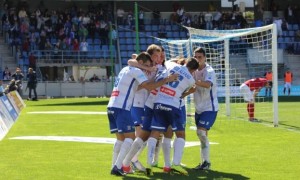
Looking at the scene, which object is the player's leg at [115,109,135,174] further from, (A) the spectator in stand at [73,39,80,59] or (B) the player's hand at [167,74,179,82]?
(A) the spectator in stand at [73,39,80,59]

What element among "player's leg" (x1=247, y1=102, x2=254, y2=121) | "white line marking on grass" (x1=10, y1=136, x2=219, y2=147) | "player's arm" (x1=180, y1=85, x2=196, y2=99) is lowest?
"player's leg" (x1=247, y1=102, x2=254, y2=121)

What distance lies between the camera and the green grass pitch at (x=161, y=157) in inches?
430

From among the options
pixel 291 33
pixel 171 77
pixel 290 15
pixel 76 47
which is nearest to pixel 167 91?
pixel 171 77

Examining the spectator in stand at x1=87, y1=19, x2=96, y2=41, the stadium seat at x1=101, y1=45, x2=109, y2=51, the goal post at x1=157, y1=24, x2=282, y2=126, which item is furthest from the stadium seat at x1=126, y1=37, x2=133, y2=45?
the goal post at x1=157, y1=24, x2=282, y2=126

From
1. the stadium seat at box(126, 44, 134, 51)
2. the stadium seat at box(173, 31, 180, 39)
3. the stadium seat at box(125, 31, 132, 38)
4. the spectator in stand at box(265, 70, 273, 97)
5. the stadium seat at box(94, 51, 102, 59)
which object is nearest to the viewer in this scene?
the spectator in stand at box(265, 70, 273, 97)

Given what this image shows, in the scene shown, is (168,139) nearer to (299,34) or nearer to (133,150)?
(133,150)

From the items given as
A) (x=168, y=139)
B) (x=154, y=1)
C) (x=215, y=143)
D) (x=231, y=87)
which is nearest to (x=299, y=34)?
(x=154, y=1)

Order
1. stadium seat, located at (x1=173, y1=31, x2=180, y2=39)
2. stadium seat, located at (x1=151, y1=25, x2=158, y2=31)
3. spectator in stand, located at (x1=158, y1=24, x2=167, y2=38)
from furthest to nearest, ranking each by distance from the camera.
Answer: stadium seat, located at (x1=151, y1=25, x2=158, y2=31) < stadium seat, located at (x1=173, y1=31, x2=180, y2=39) < spectator in stand, located at (x1=158, y1=24, x2=167, y2=38)

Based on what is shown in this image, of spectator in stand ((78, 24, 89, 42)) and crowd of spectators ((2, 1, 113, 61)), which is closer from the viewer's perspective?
crowd of spectators ((2, 1, 113, 61))

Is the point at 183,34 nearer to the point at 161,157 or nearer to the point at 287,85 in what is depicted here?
the point at 287,85

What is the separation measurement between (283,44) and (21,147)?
36.5 m

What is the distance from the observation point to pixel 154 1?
181 feet

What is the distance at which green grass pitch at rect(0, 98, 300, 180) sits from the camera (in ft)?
35.9

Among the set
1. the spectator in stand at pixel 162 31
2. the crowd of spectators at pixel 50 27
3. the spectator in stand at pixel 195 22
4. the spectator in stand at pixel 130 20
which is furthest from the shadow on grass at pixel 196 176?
the spectator in stand at pixel 195 22
